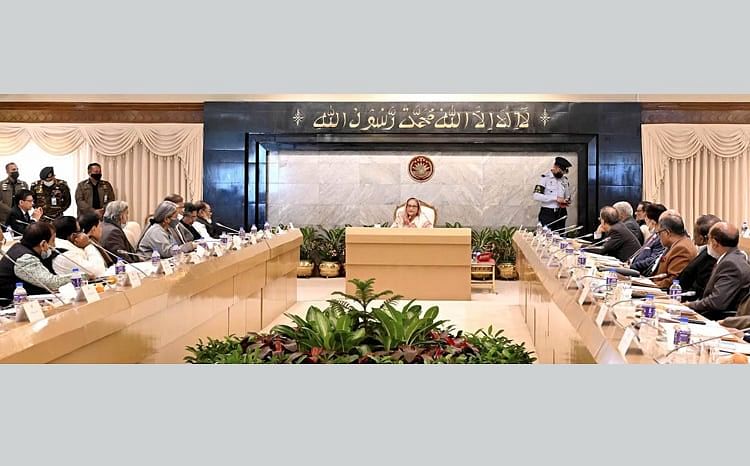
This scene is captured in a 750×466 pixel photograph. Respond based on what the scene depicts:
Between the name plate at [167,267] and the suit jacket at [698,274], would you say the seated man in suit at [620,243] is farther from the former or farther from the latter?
the name plate at [167,267]


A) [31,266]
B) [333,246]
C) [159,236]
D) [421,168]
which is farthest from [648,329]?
[421,168]

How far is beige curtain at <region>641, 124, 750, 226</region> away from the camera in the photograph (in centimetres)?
1300

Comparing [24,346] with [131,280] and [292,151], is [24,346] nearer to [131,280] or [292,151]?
[131,280]

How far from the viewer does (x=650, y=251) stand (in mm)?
7906

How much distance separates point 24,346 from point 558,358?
3.10 meters

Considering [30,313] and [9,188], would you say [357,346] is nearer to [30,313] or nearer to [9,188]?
[30,313]

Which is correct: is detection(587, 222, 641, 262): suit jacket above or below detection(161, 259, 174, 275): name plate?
above

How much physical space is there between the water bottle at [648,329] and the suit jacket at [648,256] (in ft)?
11.4

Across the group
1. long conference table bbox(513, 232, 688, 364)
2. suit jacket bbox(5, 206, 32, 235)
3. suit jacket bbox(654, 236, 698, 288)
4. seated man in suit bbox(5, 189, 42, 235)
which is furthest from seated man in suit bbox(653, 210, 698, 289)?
suit jacket bbox(5, 206, 32, 235)

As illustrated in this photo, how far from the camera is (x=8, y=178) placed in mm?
12609

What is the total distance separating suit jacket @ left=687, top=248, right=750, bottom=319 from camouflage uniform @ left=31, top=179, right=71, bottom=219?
998cm

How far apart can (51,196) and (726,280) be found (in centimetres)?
1028

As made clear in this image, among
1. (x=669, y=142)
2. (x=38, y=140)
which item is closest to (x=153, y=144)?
(x=38, y=140)

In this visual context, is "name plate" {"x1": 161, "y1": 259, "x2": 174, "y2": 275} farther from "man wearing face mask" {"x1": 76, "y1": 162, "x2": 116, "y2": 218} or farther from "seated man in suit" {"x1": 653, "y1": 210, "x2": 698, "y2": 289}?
"man wearing face mask" {"x1": 76, "y1": 162, "x2": 116, "y2": 218}
